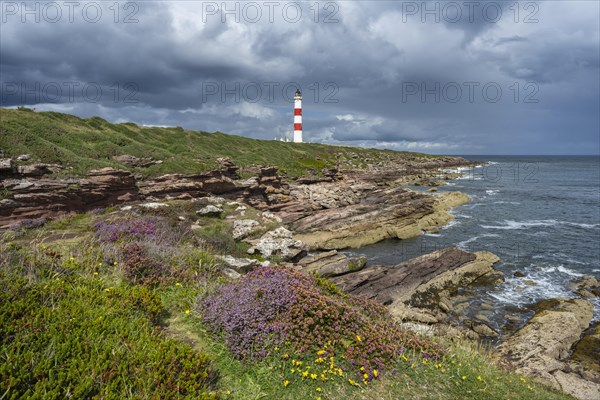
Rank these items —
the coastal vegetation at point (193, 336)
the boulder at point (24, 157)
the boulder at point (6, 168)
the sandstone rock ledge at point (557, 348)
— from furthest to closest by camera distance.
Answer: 1. the boulder at point (24, 157)
2. the boulder at point (6, 168)
3. the sandstone rock ledge at point (557, 348)
4. the coastal vegetation at point (193, 336)

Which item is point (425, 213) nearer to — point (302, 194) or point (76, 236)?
point (302, 194)

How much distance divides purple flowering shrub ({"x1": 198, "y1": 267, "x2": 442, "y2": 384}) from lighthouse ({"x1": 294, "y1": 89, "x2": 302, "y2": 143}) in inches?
4334

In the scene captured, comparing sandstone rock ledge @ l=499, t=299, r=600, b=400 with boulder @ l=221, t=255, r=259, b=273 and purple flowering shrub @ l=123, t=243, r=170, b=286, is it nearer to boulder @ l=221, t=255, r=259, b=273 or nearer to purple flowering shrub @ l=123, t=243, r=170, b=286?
boulder @ l=221, t=255, r=259, b=273

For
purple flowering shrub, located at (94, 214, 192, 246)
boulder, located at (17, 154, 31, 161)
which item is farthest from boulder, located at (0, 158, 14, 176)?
purple flowering shrub, located at (94, 214, 192, 246)

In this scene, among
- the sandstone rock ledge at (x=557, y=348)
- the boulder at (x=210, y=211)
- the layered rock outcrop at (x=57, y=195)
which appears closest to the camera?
the sandstone rock ledge at (x=557, y=348)

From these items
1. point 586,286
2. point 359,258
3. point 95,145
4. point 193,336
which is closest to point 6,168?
point 193,336

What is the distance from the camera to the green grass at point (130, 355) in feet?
15.0

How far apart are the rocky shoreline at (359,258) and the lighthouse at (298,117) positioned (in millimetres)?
77078

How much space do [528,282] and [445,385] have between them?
21.5m

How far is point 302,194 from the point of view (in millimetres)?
47250

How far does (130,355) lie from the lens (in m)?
5.23

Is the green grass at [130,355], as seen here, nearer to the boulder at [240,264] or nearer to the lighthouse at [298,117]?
the boulder at [240,264]

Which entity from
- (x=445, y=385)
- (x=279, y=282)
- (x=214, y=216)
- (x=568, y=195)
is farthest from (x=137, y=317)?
(x=568, y=195)

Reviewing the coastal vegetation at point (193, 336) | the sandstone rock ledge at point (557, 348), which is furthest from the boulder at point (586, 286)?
the coastal vegetation at point (193, 336)
